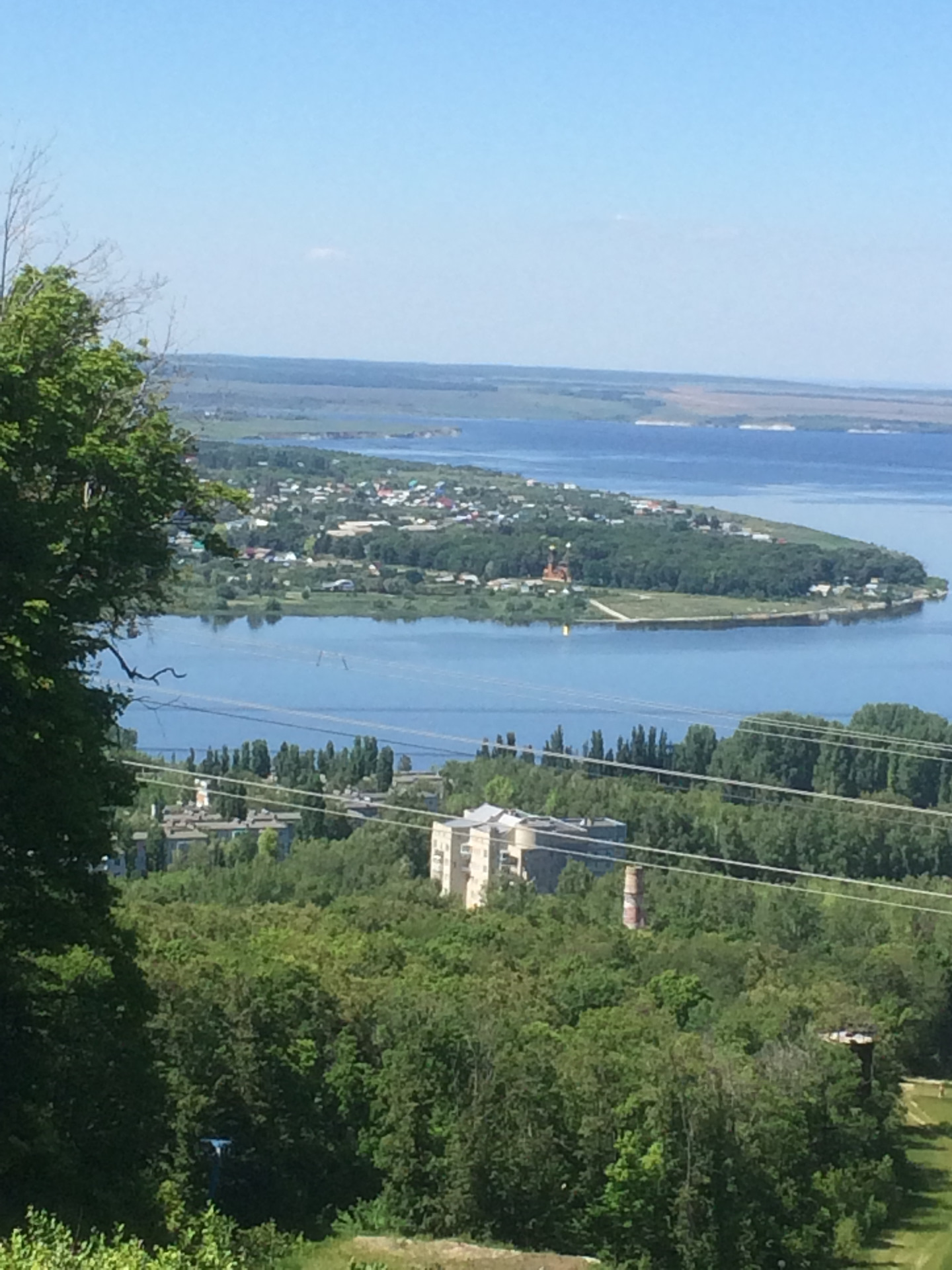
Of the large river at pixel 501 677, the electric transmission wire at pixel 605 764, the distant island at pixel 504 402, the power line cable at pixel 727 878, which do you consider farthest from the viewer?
the distant island at pixel 504 402

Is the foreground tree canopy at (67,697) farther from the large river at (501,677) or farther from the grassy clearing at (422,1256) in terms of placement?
the large river at (501,677)

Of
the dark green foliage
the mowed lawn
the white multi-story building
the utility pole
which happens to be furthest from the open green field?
the utility pole

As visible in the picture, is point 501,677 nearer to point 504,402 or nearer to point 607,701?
point 607,701

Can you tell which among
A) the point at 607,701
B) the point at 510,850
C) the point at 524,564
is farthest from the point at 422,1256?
the point at 524,564

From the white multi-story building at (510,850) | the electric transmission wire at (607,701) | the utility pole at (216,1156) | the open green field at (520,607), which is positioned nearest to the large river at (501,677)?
the electric transmission wire at (607,701)

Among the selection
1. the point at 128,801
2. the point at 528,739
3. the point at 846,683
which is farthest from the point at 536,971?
the point at 846,683

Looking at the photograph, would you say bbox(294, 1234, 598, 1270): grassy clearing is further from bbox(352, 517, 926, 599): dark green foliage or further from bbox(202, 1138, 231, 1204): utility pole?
bbox(352, 517, 926, 599): dark green foliage
